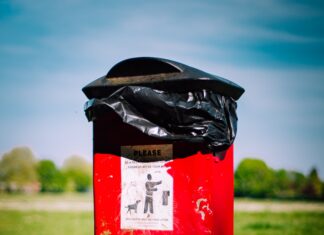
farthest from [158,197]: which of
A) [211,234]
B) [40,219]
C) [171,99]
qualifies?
[40,219]

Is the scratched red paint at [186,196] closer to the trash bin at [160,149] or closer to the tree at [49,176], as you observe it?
the trash bin at [160,149]

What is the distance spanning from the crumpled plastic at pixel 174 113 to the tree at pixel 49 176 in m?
62.6

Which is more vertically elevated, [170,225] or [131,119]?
[131,119]

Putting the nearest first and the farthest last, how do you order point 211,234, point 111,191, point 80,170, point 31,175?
point 211,234
point 111,191
point 31,175
point 80,170

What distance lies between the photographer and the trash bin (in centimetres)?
254

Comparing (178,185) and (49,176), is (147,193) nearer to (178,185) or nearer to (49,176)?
(178,185)

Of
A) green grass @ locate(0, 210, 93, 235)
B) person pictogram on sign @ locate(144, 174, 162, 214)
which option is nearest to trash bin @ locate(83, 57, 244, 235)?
person pictogram on sign @ locate(144, 174, 162, 214)

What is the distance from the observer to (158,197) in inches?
102

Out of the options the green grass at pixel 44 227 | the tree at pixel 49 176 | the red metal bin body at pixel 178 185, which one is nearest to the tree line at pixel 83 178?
the tree at pixel 49 176

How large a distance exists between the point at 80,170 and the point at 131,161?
73.4 meters

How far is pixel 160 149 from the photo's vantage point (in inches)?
103

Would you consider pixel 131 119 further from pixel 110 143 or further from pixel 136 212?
pixel 136 212

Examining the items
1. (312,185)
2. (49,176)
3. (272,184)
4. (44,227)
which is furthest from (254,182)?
(49,176)

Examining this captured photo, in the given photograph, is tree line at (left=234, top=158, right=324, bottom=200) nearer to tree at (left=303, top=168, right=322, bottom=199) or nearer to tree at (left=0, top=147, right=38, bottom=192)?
tree at (left=303, top=168, right=322, bottom=199)
